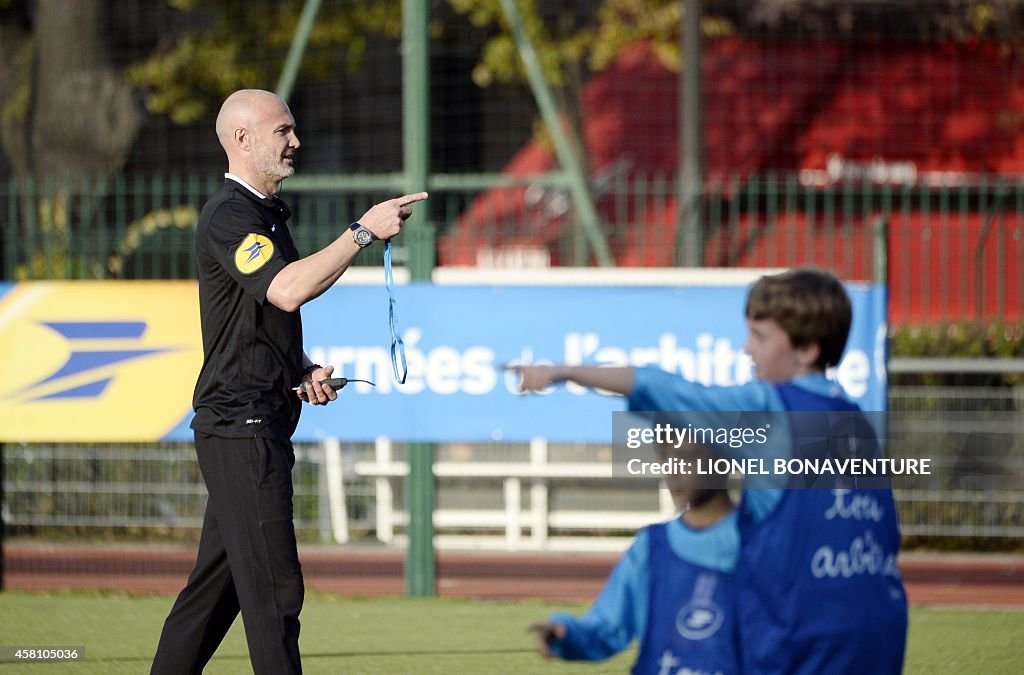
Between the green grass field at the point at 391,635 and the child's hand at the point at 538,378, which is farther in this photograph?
the green grass field at the point at 391,635

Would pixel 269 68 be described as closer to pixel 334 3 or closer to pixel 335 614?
pixel 334 3

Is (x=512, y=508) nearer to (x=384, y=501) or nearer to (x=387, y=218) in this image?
Result: (x=384, y=501)

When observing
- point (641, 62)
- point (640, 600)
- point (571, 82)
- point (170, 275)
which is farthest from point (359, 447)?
point (641, 62)

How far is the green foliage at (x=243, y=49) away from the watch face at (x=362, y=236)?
13.9m

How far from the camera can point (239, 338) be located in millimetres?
4793

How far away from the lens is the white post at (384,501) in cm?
1096

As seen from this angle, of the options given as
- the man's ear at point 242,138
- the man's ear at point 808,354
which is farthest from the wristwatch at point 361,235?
the man's ear at point 808,354

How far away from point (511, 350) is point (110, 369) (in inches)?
87.1

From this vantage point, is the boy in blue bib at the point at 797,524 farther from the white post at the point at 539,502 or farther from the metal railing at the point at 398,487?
the white post at the point at 539,502

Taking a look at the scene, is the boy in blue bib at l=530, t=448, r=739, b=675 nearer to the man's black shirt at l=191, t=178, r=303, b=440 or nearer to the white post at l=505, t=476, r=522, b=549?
the man's black shirt at l=191, t=178, r=303, b=440

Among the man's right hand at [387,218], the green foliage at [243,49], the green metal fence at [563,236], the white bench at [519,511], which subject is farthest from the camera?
the green foliage at [243,49]

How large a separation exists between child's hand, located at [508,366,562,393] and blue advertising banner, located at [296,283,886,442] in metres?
5.49

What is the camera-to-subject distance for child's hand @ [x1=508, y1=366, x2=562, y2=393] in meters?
3.41

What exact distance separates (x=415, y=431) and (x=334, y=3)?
10416mm
